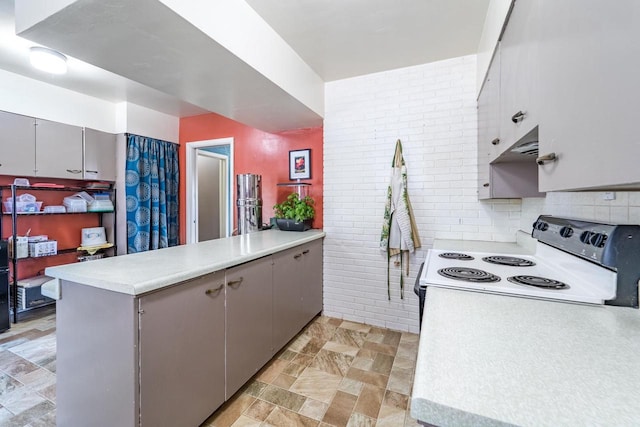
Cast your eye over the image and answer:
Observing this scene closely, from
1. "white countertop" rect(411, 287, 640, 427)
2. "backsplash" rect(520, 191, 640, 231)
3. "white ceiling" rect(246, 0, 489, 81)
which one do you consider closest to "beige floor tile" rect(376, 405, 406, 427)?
"white countertop" rect(411, 287, 640, 427)

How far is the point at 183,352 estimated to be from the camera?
1.35 meters

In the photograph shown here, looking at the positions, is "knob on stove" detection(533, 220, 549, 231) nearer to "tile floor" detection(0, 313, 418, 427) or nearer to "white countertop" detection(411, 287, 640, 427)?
"white countertop" detection(411, 287, 640, 427)

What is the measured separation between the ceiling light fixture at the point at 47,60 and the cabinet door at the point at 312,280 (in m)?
2.66

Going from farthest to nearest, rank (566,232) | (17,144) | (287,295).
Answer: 1. (17,144)
2. (287,295)
3. (566,232)

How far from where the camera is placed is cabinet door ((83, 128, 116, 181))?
3.34 metres

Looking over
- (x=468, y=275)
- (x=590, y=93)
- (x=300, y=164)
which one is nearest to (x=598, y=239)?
(x=468, y=275)

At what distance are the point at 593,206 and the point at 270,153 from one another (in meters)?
2.91

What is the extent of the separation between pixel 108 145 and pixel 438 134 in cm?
384

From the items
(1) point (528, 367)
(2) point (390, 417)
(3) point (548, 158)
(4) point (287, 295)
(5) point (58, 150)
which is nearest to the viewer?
(1) point (528, 367)

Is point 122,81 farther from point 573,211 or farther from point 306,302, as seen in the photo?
point 573,211

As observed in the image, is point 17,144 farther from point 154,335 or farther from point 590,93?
point 590,93

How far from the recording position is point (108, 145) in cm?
351

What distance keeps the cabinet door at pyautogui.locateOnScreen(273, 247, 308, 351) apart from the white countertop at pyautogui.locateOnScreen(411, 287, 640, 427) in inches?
55.6

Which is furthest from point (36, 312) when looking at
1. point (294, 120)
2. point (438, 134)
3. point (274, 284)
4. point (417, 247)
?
point (438, 134)
